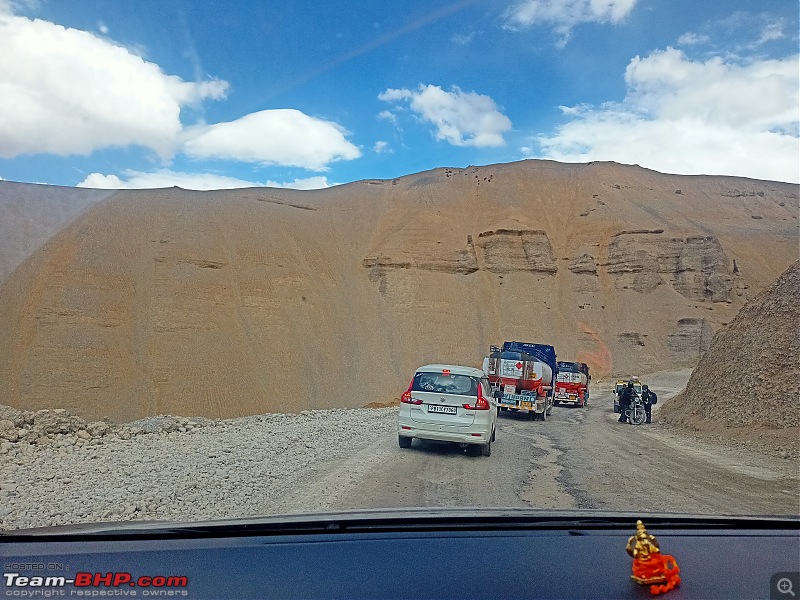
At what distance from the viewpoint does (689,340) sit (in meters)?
66.1

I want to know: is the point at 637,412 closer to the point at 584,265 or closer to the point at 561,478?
the point at 561,478

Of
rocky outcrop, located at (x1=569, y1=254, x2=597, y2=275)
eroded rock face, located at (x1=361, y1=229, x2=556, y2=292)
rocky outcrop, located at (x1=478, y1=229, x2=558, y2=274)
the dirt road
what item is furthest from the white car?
rocky outcrop, located at (x1=569, y1=254, x2=597, y2=275)

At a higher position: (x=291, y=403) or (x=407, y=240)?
(x=407, y=240)

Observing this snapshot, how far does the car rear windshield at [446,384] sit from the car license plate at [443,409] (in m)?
0.29

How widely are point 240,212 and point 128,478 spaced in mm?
59347

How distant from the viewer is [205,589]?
223 centimetres

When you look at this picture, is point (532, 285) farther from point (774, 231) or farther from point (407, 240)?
point (774, 231)

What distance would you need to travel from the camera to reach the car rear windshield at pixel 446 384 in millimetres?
12563

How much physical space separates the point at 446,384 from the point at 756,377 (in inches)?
426

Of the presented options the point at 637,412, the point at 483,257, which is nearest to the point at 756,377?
the point at 637,412

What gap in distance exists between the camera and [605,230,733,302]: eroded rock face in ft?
237

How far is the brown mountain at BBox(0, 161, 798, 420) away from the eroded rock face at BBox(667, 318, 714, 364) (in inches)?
6.9

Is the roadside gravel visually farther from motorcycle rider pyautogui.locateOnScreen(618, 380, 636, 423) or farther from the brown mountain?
the brown mountain

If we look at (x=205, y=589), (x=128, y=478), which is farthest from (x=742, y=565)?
(x=128, y=478)
